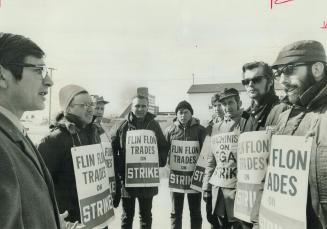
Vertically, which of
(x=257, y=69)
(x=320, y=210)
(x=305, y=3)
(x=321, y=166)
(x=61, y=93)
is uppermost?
(x=305, y=3)

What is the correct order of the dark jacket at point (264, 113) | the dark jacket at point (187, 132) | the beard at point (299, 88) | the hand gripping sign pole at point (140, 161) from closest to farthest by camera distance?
the beard at point (299, 88) → the dark jacket at point (264, 113) → the hand gripping sign pole at point (140, 161) → the dark jacket at point (187, 132)

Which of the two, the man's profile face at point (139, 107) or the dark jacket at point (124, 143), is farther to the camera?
the man's profile face at point (139, 107)

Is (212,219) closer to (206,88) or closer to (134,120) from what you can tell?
(134,120)

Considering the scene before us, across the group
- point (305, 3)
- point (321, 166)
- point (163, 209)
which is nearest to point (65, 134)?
point (321, 166)

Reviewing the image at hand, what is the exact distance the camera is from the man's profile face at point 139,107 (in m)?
5.49

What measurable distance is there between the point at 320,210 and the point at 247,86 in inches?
72.3

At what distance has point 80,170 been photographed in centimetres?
351

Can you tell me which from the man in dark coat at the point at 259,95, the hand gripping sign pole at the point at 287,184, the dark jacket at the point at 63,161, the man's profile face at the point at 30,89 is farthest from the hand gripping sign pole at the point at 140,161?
the man's profile face at the point at 30,89

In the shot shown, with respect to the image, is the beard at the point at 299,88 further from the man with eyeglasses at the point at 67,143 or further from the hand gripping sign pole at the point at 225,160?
the man with eyeglasses at the point at 67,143

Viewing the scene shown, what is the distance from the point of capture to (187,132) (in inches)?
233

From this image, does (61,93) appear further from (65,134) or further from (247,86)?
(247,86)

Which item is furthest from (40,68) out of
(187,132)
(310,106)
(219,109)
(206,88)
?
(206,88)

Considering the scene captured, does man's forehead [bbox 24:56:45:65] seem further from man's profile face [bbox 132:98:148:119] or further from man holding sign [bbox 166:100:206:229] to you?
man holding sign [bbox 166:100:206:229]

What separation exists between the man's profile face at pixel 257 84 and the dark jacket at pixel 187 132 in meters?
2.10
